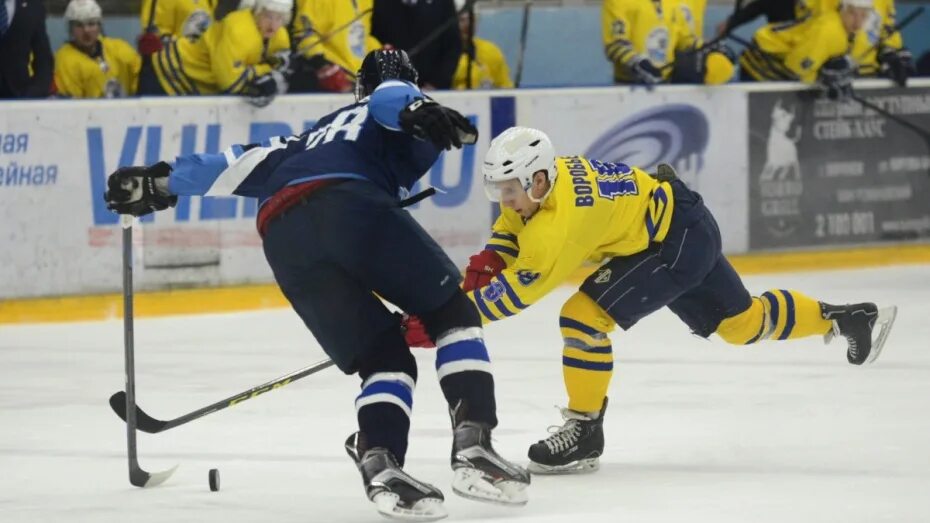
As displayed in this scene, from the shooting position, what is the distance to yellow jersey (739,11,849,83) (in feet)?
32.2

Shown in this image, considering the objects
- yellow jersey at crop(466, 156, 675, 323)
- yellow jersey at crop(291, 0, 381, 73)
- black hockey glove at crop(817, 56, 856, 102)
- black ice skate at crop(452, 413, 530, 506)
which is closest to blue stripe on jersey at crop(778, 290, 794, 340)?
yellow jersey at crop(466, 156, 675, 323)

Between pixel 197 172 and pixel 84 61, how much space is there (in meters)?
4.89

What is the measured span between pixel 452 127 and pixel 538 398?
84.2 inches

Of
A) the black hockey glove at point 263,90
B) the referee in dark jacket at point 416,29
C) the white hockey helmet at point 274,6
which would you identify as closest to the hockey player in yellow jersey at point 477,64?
the referee in dark jacket at point 416,29

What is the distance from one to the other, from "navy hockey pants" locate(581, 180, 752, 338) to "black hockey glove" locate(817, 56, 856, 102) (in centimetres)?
505

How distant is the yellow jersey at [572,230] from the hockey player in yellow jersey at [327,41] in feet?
13.9

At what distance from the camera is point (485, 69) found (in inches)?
387

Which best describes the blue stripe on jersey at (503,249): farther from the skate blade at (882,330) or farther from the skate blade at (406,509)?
the skate blade at (882,330)

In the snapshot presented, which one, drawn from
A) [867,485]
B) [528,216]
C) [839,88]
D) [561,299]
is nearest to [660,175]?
[528,216]

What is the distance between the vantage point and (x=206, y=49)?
873cm

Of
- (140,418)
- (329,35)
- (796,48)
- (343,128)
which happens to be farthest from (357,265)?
(796,48)

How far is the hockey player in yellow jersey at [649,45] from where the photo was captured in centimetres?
941

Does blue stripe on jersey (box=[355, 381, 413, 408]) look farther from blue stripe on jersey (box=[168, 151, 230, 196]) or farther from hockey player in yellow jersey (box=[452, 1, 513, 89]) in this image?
hockey player in yellow jersey (box=[452, 1, 513, 89])

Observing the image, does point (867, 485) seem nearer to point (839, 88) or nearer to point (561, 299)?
point (561, 299)
